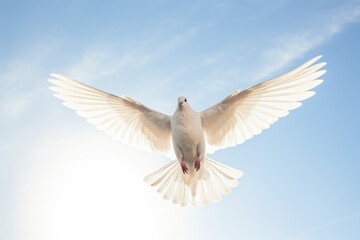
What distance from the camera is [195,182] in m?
16.1

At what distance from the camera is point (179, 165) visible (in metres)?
16.0

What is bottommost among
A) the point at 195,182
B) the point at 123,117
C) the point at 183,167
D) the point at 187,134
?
the point at 195,182

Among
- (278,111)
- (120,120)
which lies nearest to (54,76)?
(120,120)

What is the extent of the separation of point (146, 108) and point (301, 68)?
166 inches

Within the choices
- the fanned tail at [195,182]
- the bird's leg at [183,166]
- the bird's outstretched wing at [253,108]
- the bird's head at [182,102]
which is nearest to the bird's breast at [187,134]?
the bird's leg at [183,166]

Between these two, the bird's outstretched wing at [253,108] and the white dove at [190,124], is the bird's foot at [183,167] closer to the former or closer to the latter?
the white dove at [190,124]

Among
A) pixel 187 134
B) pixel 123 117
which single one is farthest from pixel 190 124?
pixel 123 117

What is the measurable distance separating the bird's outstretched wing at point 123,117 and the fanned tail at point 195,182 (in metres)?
0.70

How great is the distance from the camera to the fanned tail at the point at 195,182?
52.2ft

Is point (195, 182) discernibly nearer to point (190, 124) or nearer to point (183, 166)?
point (183, 166)

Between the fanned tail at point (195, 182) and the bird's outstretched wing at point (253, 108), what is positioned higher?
the bird's outstretched wing at point (253, 108)

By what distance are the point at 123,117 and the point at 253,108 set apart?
3.54 metres

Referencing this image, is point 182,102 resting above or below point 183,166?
above

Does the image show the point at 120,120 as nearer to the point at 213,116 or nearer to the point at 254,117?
the point at 213,116
